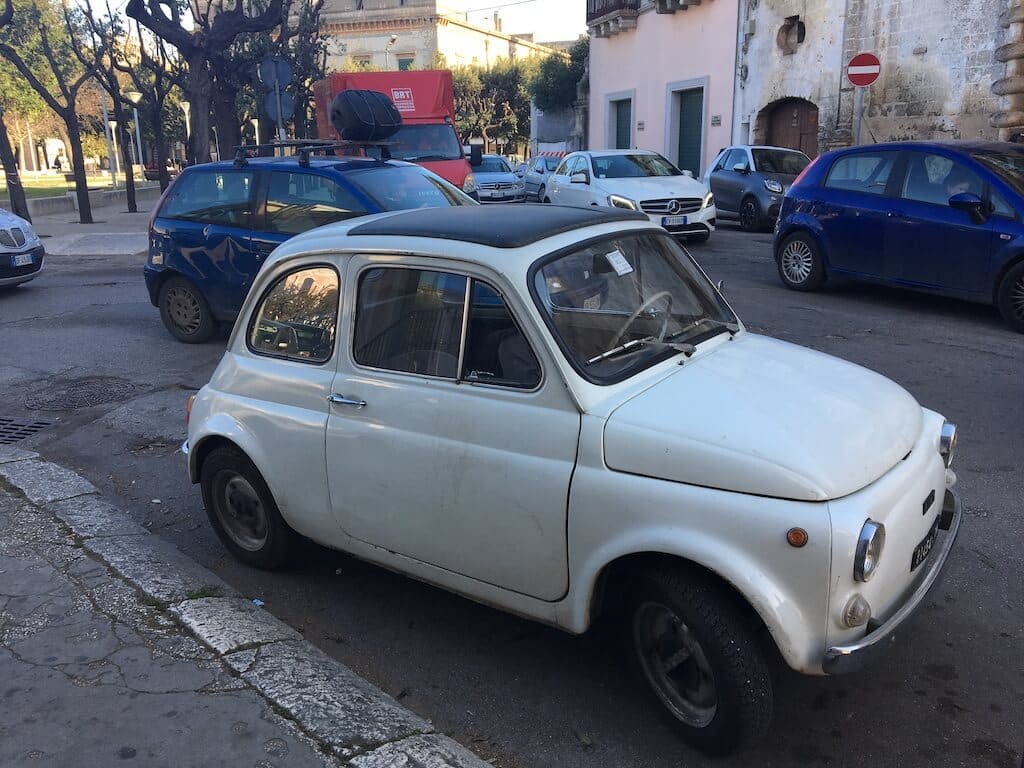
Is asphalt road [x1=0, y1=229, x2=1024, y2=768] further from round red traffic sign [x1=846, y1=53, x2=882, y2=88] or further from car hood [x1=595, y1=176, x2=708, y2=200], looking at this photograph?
round red traffic sign [x1=846, y1=53, x2=882, y2=88]

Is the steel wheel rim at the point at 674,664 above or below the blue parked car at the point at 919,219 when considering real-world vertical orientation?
below

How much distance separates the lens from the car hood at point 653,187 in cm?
1418

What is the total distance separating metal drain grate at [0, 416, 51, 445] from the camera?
6.49 meters

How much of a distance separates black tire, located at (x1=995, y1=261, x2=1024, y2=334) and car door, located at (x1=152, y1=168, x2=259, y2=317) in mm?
7064

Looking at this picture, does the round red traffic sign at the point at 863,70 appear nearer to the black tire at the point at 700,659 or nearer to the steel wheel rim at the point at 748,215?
the steel wheel rim at the point at 748,215

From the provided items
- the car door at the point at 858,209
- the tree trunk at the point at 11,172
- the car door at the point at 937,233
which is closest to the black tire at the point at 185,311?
the car door at the point at 858,209

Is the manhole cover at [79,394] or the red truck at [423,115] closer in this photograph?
the manhole cover at [79,394]

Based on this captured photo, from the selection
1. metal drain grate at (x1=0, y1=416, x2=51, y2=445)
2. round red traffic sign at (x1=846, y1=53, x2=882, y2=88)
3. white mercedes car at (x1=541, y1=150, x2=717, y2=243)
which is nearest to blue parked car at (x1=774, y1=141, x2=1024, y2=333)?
white mercedes car at (x1=541, y1=150, x2=717, y2=243)

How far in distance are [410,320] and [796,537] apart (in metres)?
1.70

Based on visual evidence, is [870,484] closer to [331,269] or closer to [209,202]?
[331,269]

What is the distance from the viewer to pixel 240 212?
27.6 feet

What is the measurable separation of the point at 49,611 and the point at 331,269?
193cm

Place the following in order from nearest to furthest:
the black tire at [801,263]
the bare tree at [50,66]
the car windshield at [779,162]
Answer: the black tire at [801,263]
the car windshield at [779,162]
the bare tree at [50,66]

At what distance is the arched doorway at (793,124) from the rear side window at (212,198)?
1664 cm
